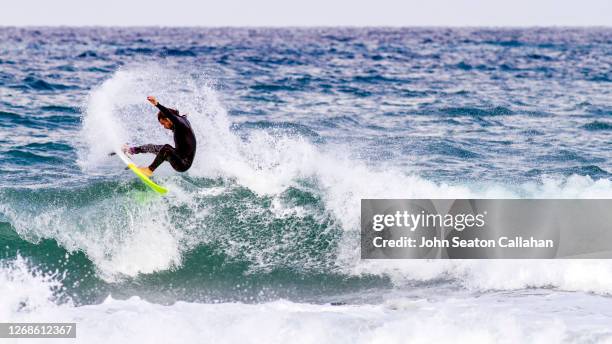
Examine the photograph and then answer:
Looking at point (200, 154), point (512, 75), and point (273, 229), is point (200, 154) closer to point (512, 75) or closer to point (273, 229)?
point (273, 229)

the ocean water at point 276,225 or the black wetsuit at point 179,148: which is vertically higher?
the black wetsuit at point 179,148

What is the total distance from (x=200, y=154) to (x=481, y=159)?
7.29 m

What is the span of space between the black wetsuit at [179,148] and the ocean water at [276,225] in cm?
161

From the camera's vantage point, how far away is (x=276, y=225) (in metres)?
13.7

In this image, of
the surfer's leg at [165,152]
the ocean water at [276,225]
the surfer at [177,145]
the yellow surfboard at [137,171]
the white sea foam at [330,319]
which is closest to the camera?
the white sea foam at [330,319]

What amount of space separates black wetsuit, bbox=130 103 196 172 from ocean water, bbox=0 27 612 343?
1.61 meters

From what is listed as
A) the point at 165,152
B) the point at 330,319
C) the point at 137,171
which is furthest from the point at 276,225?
the point at 330,319

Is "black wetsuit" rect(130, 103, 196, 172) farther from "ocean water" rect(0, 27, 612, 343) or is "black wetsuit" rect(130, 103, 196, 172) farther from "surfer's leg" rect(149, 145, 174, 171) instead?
"ocean water" rect(0, 27, 612, 343)

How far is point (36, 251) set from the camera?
41.8ft

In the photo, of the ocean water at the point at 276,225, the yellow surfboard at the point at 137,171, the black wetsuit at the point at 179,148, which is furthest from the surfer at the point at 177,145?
the ocean water at the point at 276,225

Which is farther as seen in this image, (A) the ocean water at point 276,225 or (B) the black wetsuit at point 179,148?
(B) the black wetsuit at point 179,148

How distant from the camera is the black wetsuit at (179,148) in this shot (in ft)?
35.8

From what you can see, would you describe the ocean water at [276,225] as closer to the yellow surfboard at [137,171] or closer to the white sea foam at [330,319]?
the white sea foam at [330,319]

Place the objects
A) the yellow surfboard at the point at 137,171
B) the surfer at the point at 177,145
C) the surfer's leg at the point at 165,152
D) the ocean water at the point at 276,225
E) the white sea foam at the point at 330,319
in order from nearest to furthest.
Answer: the white sea foam at the point at 330,319, the ocean water at the point at 276,225, the surfer at the point at 177,145, the surfer's leg at the point at 165,152, the yellow surfboard at the point at 137,171
